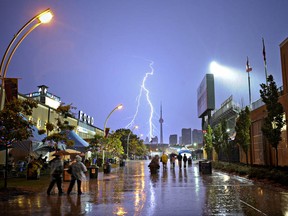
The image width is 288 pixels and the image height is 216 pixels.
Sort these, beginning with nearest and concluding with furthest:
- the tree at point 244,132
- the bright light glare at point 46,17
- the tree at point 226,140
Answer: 1. the bright light glare at point 46,17
2. the tree at point 244,132
3. the tree at point 226,140

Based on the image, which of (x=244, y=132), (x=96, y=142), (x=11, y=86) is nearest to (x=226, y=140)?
(x=244, y=132)

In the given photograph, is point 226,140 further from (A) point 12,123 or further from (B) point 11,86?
(B) point 11,86

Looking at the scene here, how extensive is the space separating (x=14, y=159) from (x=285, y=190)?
79.4 ft

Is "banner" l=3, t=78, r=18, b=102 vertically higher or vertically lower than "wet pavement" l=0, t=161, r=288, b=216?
higher

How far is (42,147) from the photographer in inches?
1057

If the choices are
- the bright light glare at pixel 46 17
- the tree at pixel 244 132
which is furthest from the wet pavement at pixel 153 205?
the tree at pixel 244 132

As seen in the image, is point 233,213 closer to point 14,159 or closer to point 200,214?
point 200,214

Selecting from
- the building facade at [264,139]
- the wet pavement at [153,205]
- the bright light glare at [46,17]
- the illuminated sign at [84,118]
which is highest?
the illuminated sign at [84,118]

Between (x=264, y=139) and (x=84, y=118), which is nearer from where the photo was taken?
(x=264, y=139)

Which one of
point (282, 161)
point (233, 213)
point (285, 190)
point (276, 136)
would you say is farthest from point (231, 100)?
point (233, 213)

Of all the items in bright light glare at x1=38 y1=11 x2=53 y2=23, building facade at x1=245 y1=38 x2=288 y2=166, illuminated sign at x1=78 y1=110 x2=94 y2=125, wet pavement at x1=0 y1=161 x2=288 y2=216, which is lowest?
wet pavement at x1=0 y1=161 x2=288 y2=216

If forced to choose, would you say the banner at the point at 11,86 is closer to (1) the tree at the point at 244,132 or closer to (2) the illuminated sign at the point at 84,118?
(1) the tree at the point at 244,132

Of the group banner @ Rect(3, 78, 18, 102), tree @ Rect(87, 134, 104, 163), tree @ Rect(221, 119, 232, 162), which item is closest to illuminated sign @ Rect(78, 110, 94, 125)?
tree @ Rect(87, 134, 104, 163)

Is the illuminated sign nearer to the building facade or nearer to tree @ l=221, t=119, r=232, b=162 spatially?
tree @ l=221, t=119, r=232, b=162
